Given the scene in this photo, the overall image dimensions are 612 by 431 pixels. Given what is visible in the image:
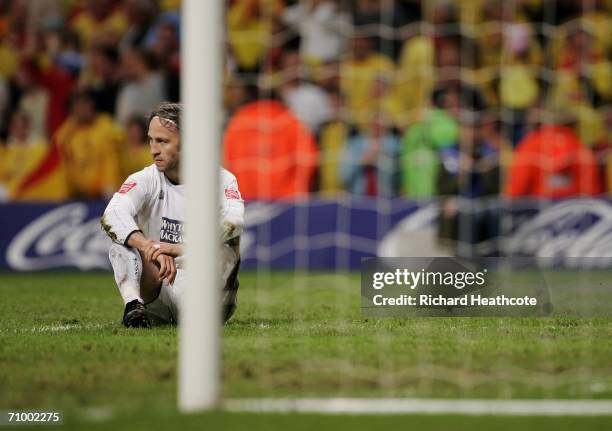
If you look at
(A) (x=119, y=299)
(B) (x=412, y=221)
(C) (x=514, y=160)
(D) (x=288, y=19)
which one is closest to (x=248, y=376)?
(A) (x=119, y=299)

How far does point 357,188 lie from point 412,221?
32.8 inches

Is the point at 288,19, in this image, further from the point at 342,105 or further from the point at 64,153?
the point at 64,153

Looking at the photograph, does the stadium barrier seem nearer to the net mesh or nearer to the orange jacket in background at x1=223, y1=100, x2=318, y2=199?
the net mesh

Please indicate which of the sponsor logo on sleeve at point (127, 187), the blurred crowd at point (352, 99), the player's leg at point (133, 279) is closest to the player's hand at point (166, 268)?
the player's leg at point (133, 279)

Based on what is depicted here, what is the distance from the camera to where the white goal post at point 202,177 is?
151 inches

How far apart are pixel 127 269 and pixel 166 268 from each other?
0.38 m

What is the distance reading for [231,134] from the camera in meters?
12.2

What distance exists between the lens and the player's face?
20.9ft

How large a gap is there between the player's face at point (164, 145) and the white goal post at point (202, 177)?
2.53 metres

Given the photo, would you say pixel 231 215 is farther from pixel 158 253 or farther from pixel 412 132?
pixel 412 132

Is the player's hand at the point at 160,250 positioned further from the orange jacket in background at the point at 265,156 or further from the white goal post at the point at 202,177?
the orange jacket in background at the point at 265,156

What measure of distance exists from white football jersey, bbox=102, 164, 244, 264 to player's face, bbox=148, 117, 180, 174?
3.1 inches

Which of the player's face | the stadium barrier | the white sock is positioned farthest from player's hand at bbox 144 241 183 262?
the stadium barrier

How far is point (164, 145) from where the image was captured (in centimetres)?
648
